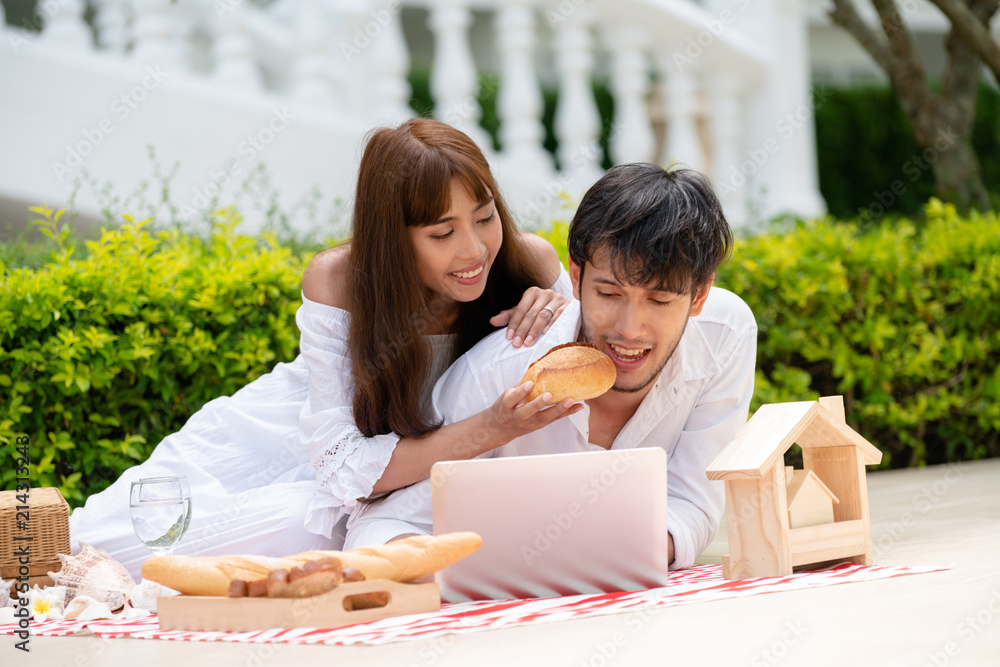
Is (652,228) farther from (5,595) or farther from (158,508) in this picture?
(5,595)

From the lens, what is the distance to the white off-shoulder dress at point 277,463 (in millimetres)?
2953

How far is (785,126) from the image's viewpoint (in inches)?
280

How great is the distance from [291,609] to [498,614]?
426 millimetres

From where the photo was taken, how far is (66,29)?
611cm

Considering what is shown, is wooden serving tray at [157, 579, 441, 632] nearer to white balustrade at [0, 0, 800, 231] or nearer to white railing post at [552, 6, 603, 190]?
white balustrade at [0, 0, 800, 231]

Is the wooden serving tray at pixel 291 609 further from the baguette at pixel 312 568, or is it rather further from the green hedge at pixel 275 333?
the green hedge at pixel 275 333

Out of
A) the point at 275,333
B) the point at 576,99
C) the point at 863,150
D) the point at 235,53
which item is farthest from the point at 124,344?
the point at 863,150

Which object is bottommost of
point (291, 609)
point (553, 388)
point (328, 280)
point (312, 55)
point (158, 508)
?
point (291, 609)

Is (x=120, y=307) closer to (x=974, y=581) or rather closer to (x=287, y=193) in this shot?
(x=287, y=193)

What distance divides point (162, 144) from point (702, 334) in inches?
154

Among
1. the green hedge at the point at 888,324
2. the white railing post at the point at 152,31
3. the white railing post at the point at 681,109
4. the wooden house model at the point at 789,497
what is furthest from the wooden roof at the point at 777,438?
the white railing post at the point at 152,31

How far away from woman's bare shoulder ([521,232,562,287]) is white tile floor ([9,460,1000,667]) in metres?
1.54

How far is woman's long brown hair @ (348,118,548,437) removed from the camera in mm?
3006

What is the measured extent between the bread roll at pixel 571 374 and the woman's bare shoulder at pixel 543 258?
0.98m
